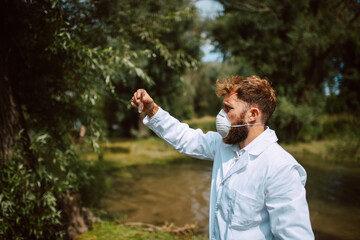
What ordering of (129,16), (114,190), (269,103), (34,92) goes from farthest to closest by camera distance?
(114,190)
(129,16)
(34,92)
(269,103)

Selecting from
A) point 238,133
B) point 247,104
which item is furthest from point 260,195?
point 247,104

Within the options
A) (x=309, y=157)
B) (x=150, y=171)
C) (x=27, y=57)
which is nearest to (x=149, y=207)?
(x=150, y=171)

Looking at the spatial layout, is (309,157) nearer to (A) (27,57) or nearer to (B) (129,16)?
(B) (129,16)

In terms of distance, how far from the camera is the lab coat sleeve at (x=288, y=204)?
5.01 ft

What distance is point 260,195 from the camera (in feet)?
5.52

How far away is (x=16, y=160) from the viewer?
3.43m

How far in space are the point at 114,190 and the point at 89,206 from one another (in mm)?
1974

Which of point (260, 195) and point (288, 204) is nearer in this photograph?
point (288, 204)

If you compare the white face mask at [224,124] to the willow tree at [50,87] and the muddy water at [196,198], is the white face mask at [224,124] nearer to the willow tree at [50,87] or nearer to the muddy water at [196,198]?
the willow tree at [50,87]

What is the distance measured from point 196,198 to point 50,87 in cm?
436

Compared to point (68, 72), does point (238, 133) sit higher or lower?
lower

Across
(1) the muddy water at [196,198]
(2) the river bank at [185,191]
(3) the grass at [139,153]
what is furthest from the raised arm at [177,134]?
(3) the grass at [139,153]

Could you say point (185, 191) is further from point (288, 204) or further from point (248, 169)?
point (288, 204)

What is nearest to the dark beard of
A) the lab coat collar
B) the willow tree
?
the lab coat collar
